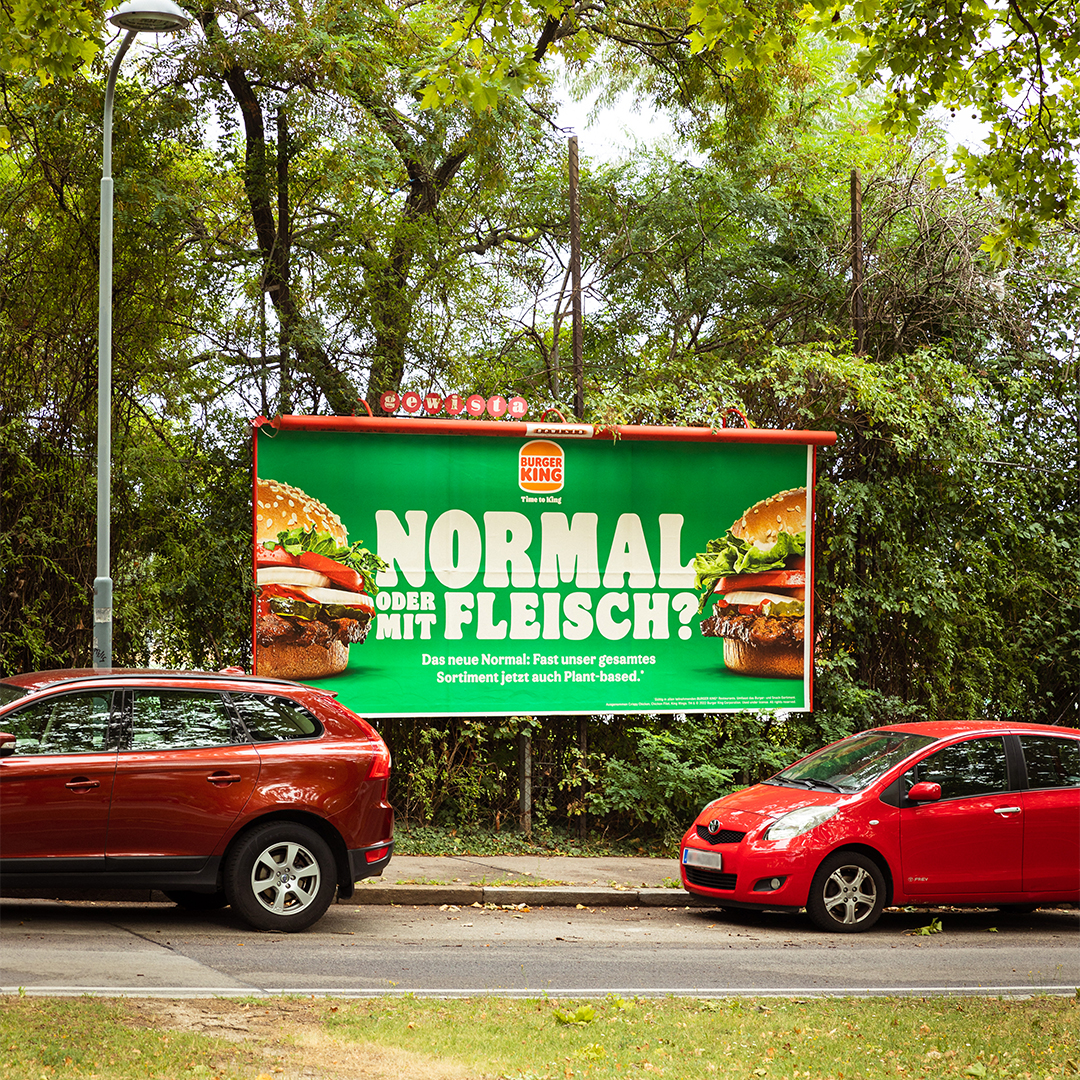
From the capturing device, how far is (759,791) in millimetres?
11000

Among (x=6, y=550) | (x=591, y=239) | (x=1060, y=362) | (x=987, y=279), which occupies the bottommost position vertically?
(x=6, y=550)

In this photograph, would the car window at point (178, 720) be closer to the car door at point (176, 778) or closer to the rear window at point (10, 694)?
the car door at point (176, 778)

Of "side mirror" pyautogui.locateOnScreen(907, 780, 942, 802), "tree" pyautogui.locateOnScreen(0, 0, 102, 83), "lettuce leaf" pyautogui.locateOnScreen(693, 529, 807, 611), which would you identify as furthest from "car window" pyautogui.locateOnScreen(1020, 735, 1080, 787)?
"tree" pyautogui.locateOnScreen(0, 0, 102, 83)

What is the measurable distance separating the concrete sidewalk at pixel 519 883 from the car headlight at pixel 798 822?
1.47 m

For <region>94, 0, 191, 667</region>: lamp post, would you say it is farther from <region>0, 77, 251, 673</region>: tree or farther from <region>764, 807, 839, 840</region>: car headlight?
<region>764, 807, 839, 840</region>: car headlight

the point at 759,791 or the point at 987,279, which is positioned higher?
the point at 987,279

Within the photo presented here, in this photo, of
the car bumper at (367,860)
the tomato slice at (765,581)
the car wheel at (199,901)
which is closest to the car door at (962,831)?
the tomato slice at (765,581)

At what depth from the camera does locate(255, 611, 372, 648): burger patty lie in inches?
492

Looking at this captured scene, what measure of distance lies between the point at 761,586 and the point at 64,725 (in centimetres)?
774

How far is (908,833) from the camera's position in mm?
10148

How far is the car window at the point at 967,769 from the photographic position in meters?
10.4

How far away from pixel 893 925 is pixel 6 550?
30.5ft

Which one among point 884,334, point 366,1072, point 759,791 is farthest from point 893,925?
point 884,334

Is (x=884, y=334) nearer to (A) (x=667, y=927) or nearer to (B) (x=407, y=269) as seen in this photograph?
(B) (x=407, y=269)
